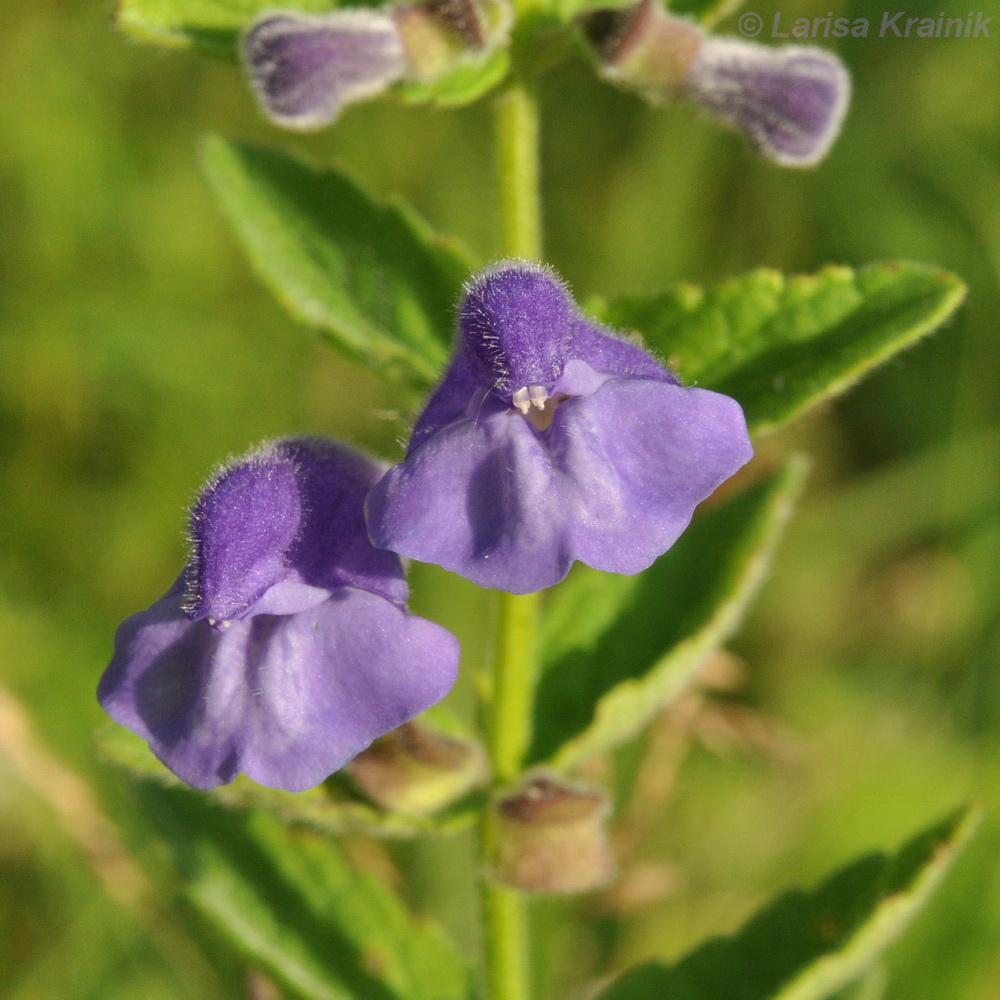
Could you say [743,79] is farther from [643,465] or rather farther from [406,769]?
[406,769]

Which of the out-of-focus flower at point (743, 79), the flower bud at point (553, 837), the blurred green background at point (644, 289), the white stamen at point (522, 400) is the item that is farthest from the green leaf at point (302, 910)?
the out-of-focus flower at point (743, 79)

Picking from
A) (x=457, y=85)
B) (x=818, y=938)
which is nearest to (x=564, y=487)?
(x=457, y=85)

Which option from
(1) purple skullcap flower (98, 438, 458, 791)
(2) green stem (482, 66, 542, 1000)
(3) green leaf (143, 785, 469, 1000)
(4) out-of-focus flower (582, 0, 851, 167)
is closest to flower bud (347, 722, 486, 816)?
(2) green stem (482, 66, 542, 1000)

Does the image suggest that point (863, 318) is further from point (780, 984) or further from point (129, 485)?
point (129, 485)

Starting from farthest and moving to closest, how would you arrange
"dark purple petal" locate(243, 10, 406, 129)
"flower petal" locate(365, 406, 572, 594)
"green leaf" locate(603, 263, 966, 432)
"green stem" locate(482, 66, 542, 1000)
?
"green stem" locate(482, 66, 542, 1000) < "dark purple petal" locate(243, 10, 406, 129) < "green leaf" locate(603, 263, 966, 432) < "flower petal" locate(365, 406, 572, 594)

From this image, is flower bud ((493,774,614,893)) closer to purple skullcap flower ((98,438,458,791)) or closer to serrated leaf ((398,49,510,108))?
purple skullcap flower ((98,438,458,791))

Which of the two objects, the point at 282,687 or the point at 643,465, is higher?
the point at 643,465
